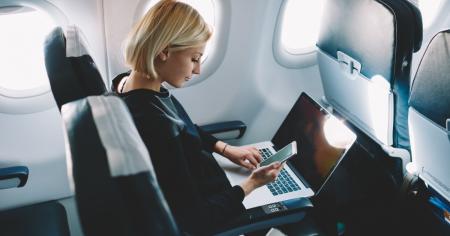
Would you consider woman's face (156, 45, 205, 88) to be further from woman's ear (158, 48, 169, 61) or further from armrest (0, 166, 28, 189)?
armrest (0, 166, 28, 189)

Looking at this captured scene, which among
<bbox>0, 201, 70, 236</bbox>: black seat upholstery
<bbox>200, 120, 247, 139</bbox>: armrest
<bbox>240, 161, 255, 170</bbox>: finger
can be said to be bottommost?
<bbox>0, 201, 70, 236</bbox>: black seat upholstery

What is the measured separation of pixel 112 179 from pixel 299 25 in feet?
7.53

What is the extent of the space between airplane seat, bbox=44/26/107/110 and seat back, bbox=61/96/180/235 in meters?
0.54

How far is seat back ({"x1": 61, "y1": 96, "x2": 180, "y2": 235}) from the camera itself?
629 mm

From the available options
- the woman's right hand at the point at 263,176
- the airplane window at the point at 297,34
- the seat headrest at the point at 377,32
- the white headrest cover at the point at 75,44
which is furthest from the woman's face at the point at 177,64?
the airplane window at the point at 297,34

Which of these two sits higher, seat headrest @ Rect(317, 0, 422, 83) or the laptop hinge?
seat headrest @ Rect(317, 0, 422, 83)

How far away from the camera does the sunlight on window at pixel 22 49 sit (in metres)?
1.99

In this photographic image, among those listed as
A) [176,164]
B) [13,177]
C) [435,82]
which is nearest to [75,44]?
[176,164]

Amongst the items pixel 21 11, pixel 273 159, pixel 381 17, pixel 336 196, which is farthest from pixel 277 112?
pixel 21 11

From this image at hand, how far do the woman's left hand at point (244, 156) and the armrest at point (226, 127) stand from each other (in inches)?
14.8

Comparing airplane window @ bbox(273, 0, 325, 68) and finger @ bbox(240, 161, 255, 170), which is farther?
airplane window @ bbox(273, 0, 325, 68)

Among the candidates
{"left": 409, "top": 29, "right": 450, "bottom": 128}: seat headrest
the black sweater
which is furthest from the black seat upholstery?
{"left": 409, "top": 29, "right": 450, "bottom": 128}: seat headrest

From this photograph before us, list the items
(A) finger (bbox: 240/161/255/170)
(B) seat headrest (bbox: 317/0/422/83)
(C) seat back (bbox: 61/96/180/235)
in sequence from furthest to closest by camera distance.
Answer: (A) finger (bbox: 240/161/255/170)
(B) seat headrest (bbox: 317/0/422/83)
(C) seat back (bbox: 61/96/180/235)

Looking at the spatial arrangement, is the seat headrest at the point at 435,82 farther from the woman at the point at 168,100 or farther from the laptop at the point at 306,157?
the woman at the point at 168,100
